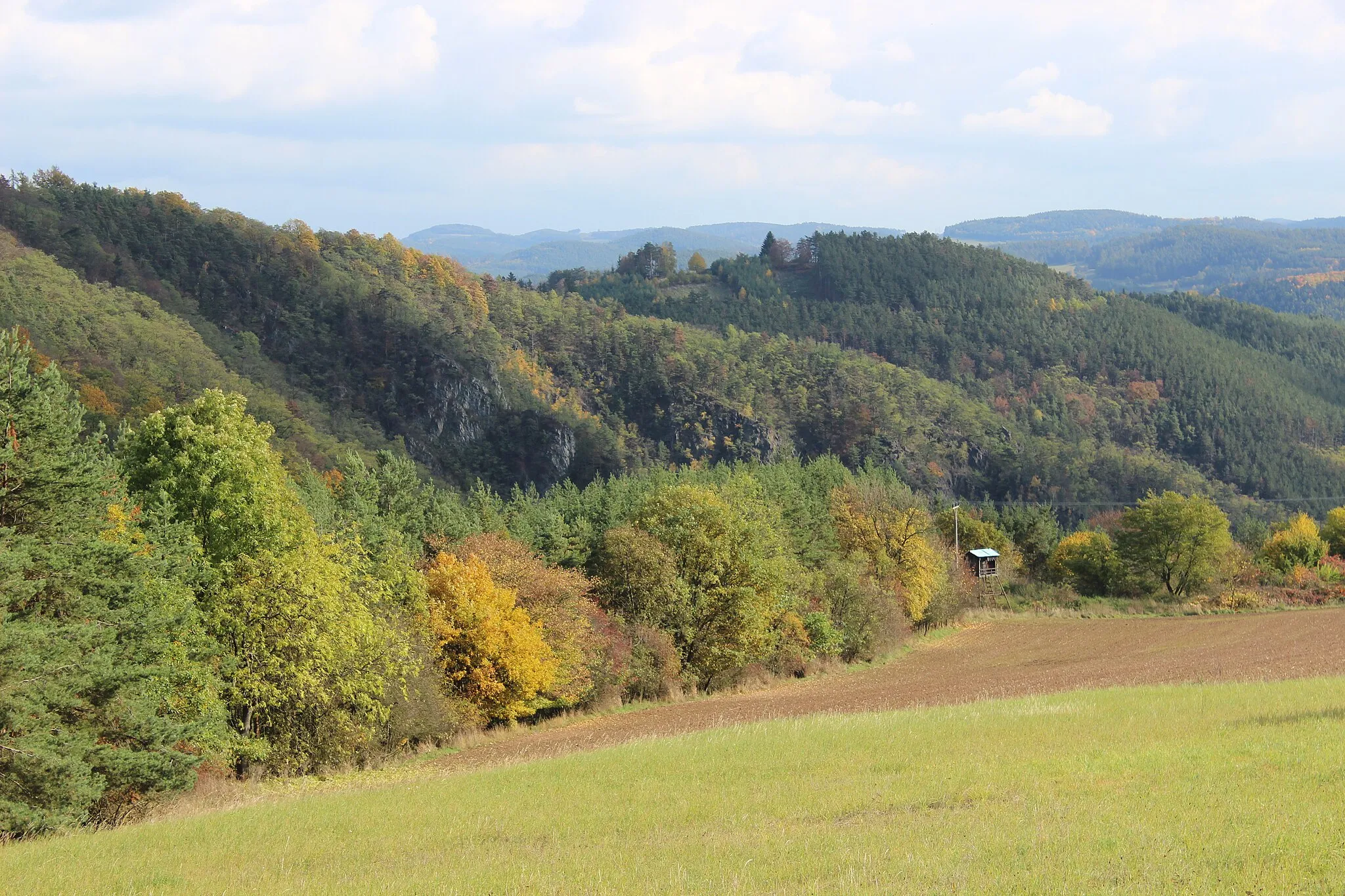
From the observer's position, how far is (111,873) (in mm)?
13656

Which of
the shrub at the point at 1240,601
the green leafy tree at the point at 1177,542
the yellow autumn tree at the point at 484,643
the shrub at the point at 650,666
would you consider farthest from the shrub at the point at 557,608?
the green leafy tree at the point at 1177,542

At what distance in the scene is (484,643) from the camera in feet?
118

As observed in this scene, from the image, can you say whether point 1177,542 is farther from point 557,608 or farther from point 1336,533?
point 557,608

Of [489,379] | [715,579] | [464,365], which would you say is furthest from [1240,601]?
[464,365]

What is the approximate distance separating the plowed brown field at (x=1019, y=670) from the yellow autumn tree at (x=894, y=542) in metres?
3.52

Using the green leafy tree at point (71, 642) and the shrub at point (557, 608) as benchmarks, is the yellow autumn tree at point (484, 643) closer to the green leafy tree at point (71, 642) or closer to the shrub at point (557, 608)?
the shrub at point (557, 608)

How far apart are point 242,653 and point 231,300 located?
145417 mm

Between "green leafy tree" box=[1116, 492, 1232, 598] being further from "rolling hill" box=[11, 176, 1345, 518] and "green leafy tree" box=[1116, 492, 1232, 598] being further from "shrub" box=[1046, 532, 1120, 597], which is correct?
"rolling hill" box=[11, 176, 1345, 518]

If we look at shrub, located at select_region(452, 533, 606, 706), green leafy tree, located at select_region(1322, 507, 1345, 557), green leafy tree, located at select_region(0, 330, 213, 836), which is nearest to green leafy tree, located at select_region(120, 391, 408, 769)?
green leafy tree, located at select_region(0, 330, 213, 836)

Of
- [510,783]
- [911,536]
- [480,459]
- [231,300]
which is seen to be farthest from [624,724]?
[231,300]

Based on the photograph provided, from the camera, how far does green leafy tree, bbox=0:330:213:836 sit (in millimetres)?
18797

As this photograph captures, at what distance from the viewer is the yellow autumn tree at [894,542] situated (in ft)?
213

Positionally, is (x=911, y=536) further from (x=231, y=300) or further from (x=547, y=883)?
(x=231, y=300)

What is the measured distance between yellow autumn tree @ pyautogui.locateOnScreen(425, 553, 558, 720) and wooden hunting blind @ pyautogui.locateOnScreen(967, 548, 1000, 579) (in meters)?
55.1
